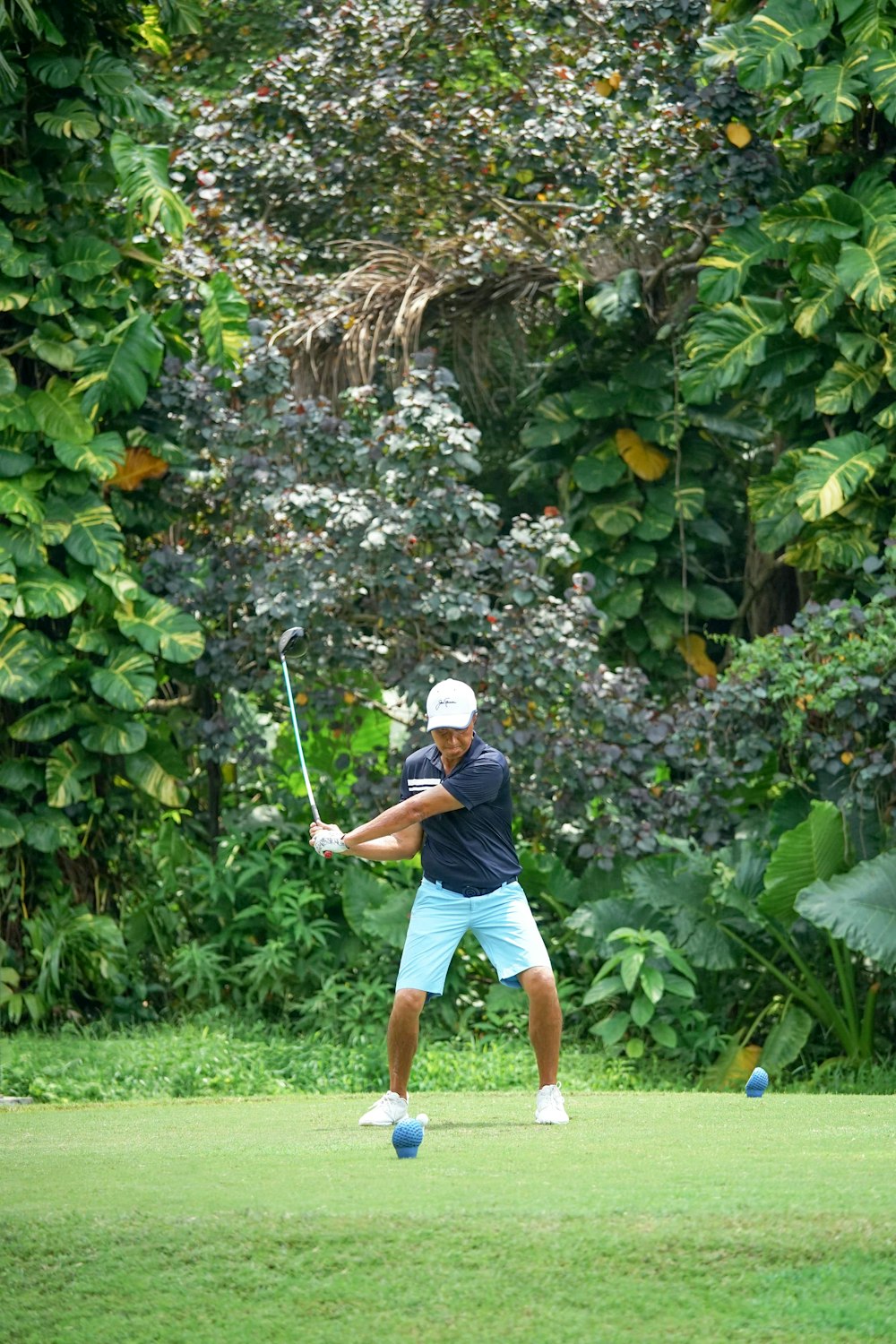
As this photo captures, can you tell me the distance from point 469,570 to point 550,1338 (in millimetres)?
7509

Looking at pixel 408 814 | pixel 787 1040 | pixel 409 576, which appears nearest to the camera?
pixel 408 814

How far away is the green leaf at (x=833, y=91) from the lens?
10.6 metres

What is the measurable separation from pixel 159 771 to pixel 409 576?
2.15m

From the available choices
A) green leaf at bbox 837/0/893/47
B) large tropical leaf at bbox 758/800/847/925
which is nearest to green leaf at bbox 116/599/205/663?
large tropical leaf at bbox 758/800/847/925

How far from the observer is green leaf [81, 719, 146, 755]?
11.3m

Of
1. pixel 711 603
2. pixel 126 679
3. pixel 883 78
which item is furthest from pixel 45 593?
pixel 883 78

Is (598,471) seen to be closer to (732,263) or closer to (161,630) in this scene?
(732,263)

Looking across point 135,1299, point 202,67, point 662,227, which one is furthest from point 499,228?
point 135,1299

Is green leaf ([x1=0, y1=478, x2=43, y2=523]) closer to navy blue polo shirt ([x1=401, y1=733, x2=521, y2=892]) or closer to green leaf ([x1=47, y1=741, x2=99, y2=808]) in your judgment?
green leaf ([x1=47, y1=741, x2=99, y2=808])

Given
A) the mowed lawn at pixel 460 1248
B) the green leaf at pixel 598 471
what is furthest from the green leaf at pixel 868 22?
the mowed lawn at pixel 460 1248

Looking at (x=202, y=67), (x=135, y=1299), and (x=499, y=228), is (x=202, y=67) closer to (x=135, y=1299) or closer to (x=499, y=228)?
(x=499, y=228)

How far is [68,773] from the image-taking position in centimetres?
1128

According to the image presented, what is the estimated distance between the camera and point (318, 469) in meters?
12.1

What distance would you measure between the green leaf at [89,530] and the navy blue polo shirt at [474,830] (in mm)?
4859
